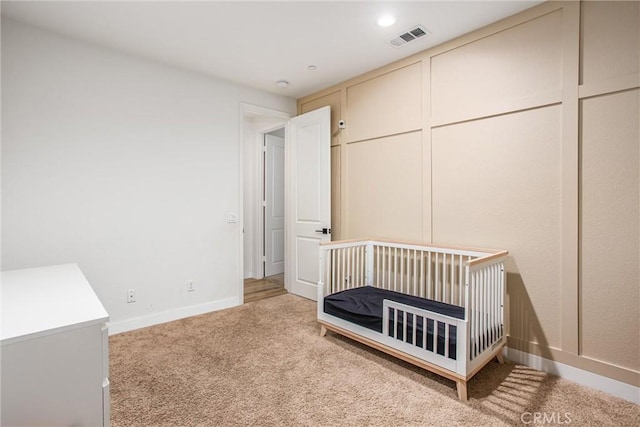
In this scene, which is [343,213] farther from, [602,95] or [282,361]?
[602,95]

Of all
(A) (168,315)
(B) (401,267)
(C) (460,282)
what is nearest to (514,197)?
(C) (460,282)

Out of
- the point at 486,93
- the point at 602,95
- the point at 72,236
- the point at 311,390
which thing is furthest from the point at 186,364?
the point at 602,95

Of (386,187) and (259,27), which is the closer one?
(259,27)

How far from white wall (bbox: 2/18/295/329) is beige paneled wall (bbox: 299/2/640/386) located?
1.97 metres

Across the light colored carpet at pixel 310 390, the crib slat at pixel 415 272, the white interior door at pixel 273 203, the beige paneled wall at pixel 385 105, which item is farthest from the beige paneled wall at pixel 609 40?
the white interior door at pixel 273 203

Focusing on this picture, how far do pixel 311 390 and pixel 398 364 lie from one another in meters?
0.68

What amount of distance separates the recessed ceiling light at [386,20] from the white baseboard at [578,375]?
2.56 m

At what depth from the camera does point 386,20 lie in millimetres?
2338

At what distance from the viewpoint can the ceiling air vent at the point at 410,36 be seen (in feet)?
8.11

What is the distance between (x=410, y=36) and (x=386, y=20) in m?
0.33

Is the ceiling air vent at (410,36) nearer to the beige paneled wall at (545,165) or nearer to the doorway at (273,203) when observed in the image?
the beige paneled wall at (545,165)

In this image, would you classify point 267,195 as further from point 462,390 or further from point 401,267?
point 462,390

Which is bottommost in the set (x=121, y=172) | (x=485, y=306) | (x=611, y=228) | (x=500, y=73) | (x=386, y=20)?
(x=485, y=306)

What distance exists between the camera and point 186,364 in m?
2.25
